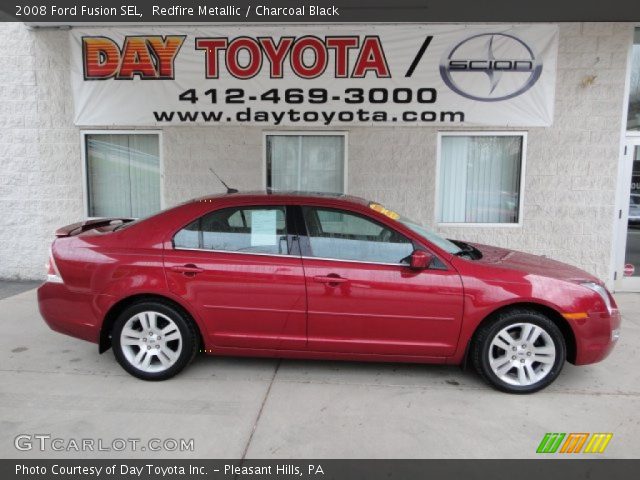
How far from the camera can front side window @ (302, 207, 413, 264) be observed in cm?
358

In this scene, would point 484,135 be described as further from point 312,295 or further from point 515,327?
point 312,295

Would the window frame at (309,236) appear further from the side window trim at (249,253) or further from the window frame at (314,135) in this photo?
the window frame at (314,135)

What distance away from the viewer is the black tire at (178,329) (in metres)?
3.66

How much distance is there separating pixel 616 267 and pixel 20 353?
7.39 m

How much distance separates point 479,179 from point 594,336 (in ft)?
12.1

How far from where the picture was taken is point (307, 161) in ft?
22.3

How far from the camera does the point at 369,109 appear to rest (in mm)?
6504

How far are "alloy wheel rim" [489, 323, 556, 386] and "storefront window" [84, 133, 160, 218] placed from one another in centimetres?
533

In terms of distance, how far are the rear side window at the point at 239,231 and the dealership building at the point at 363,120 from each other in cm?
306
